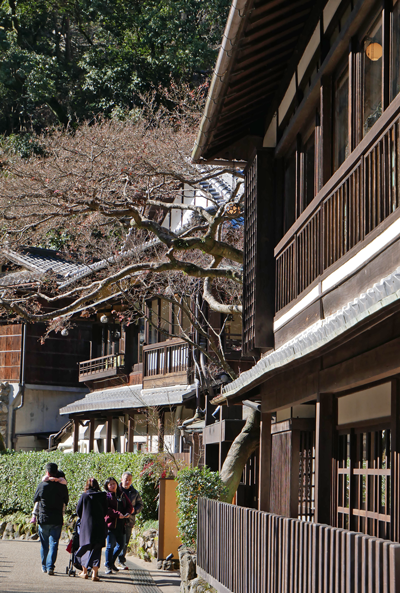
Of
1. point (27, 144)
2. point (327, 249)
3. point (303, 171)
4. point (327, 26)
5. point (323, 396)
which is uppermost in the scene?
point (27, 144)

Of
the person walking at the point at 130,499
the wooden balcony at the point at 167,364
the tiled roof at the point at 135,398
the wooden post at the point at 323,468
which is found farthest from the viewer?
the wooden balcony at the point at 167,364

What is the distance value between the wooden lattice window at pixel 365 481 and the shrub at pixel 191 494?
3945 millimetres

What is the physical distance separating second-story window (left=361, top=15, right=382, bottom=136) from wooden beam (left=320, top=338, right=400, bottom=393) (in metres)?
2.39

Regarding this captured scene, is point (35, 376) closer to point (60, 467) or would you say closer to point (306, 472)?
point (60, 467)

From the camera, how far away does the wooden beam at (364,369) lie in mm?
5113

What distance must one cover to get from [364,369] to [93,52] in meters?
34.1

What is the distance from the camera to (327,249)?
7.41m

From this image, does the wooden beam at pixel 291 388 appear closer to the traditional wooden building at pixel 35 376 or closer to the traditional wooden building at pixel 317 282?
the traditional wooden building at pixel 317 282

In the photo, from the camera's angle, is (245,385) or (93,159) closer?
(245,385)

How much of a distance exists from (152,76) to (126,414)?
17.1m

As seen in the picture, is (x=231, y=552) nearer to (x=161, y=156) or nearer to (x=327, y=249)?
(x=327, y=249)

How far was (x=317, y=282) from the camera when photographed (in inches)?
304

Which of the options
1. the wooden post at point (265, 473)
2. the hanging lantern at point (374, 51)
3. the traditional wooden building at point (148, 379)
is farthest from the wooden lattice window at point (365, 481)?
the traditional wooden building at point (148, 379)

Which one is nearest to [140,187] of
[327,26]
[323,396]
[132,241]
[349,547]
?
[132,241]
